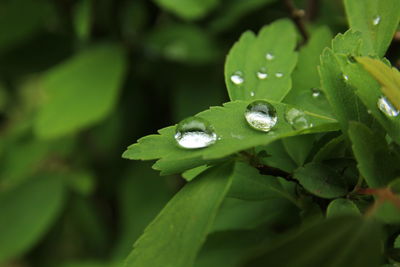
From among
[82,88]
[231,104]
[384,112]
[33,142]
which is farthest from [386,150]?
[33,142]

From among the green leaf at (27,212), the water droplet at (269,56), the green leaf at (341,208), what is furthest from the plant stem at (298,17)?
the green leaf at (27,212)

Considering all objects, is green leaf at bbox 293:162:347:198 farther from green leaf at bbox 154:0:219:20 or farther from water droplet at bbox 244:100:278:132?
green leaf at bbox 154:0:219:20

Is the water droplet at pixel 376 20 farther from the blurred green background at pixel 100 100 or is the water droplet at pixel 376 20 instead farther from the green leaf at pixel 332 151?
the blurred green background at pixel 100 100

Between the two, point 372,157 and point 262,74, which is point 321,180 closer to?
point 372,157

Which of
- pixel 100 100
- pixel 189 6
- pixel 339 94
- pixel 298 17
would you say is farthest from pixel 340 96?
pixel 100 100

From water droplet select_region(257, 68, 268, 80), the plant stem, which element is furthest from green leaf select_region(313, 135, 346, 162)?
the plant stem

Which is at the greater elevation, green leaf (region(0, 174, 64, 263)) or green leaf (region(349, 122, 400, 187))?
green leaf (region(349, 122, 400, 187))
